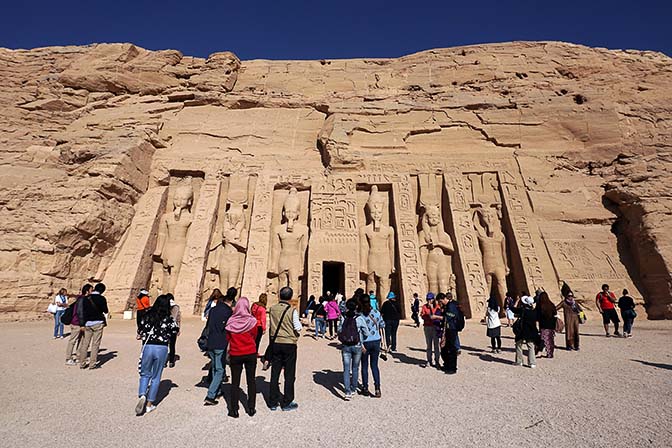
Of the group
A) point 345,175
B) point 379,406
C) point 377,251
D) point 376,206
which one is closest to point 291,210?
point 345,175

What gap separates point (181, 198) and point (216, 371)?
480 inches

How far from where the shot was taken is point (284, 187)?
16.3 meters

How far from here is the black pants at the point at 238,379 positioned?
4363 millimetres

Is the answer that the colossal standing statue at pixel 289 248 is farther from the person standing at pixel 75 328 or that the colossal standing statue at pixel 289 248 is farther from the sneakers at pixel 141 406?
the sneakers at pixel 141 406

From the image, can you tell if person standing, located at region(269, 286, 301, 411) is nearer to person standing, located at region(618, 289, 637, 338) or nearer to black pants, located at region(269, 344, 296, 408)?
black pants, located at region(269, 344, 296, 408)

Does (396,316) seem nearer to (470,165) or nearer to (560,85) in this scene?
(470,165)

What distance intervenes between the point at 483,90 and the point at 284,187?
11205 mm

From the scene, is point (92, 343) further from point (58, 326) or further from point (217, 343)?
point (58, 326)

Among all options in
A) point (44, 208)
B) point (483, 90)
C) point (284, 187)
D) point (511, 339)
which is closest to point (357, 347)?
point (511, 339)

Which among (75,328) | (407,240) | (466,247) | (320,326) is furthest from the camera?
(407,240)

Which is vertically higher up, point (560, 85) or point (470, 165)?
point (560, 85)

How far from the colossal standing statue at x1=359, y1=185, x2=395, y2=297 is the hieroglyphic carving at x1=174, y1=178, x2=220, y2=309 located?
5.83m

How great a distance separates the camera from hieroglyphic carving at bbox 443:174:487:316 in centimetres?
1373

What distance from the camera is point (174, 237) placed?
1520cm
